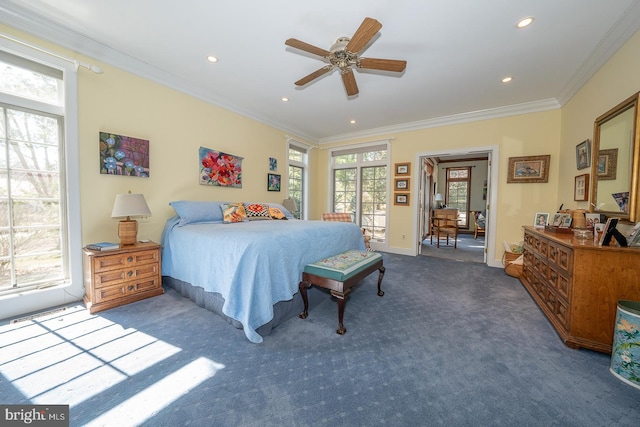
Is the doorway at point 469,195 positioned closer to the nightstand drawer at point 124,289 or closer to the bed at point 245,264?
the bed at point 245,264

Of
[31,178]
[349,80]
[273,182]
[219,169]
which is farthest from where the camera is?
[273,182]

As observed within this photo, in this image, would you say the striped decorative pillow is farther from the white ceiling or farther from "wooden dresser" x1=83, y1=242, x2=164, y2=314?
the white ceiling

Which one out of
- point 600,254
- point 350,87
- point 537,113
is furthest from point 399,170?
point 600,254

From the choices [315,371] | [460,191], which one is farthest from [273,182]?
[460,191]

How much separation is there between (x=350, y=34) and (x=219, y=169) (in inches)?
105

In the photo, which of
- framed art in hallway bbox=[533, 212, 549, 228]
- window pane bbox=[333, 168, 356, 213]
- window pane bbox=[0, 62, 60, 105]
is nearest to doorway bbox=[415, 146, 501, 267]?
framed art in hallway bbox=[533, 212, 549, 228]

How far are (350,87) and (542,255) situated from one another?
2784 mm

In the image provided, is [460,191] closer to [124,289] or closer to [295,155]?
[295,155]

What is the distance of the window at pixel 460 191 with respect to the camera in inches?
307

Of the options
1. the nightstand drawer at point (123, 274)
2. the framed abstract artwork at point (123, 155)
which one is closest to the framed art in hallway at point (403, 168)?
the framed abstract artwork at point (123, 155)

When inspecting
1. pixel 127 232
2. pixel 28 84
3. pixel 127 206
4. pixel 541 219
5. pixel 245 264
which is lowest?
pixel 245 264

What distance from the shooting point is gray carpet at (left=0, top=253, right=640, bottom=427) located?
1.22m

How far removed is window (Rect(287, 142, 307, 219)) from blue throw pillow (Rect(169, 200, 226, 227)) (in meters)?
2.18

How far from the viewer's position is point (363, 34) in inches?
70.3
